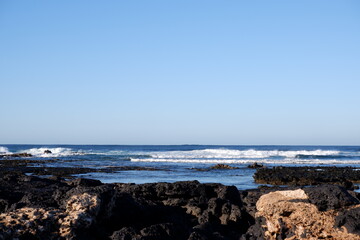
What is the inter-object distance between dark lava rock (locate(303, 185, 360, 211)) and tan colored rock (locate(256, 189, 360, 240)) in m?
0.09

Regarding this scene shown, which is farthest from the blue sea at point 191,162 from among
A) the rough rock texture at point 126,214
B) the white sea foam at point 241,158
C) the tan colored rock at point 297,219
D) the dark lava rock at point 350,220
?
the dark lava rock at point 350,220

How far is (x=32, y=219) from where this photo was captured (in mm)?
6867

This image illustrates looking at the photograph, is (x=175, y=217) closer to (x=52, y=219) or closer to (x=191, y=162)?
(x=52, y=219)

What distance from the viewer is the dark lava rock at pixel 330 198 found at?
752cm

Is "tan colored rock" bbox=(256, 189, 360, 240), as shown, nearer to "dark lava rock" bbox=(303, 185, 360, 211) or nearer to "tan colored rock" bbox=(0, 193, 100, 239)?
"dark lava rock" bbox=(303, 185, 360, 211)

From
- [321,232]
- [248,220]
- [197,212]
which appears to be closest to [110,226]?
[197,212]

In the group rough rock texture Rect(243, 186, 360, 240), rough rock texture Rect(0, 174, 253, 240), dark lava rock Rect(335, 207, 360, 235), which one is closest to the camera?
rough rock texture Rect(0, 174, 253, 240)

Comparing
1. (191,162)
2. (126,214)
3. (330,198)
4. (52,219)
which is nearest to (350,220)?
(330,198)

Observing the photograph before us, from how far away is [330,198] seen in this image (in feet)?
24.9

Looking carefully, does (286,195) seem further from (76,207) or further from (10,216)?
(10,216)

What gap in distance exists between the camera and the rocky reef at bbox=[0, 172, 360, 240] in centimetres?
695

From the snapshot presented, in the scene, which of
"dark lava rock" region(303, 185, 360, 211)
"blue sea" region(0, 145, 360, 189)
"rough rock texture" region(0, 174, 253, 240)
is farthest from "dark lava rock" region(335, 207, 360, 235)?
"blue sea" region(0, 145, 360, 189)

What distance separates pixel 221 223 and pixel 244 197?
1763mm

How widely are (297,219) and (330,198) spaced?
68 cm
